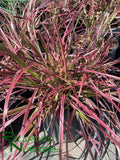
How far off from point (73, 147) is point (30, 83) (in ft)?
1.46

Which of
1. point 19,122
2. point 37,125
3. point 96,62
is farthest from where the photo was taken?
point 19,122

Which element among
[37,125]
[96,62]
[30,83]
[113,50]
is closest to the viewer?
[37,125]

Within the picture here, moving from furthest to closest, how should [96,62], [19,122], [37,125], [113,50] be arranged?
[113,50] → [19,122] → [96,62] → [37,125]

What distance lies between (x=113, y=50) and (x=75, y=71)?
0.66 m

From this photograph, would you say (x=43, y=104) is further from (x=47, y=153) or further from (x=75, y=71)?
(x=47, y=153)

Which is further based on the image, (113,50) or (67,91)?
(113,50)

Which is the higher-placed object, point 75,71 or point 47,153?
point 75,71

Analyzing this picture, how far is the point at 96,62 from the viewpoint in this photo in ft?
2.83

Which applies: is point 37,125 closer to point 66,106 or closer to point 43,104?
point 43,104

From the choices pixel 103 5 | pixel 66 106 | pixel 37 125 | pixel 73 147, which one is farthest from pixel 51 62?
pixel 103 5

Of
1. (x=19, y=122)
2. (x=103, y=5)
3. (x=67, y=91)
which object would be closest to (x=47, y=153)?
(x=19, y=122)

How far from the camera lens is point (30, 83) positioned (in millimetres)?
758

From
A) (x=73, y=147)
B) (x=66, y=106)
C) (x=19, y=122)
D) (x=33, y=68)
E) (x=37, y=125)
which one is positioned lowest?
(x=73, y=147)

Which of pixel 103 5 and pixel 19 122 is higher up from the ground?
pixel 103 5
